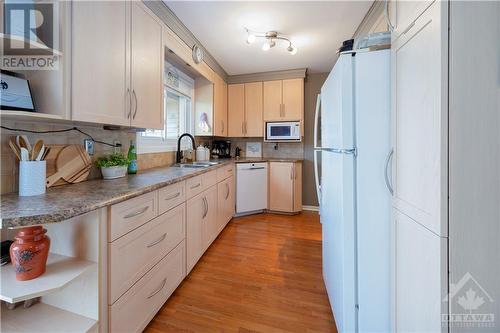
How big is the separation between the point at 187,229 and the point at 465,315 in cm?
170

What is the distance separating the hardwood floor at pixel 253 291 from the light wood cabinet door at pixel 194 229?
132mm

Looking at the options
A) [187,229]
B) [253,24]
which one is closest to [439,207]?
[187,229]

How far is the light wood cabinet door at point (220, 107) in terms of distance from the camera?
345 centimetres

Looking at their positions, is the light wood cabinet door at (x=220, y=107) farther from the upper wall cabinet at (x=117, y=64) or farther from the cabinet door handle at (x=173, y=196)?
the cabinet door handle at (x=173, y=196)

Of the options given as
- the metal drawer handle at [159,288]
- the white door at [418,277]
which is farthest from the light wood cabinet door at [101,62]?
the white door at [418,277]

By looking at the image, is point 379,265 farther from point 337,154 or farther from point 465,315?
point 337,154

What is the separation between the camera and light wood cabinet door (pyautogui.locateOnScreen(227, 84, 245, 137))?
12.8 ft

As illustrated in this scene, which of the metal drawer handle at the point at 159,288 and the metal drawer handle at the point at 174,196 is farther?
the metal drawer handle at the point at 174,196

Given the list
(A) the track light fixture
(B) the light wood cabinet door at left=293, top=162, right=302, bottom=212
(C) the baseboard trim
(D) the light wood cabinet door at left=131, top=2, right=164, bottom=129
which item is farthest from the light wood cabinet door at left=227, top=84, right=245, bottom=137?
(D) the light wood cabinet door at left=131, top=2, right=164, bottom=129

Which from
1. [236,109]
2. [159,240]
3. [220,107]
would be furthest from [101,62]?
[236,109]

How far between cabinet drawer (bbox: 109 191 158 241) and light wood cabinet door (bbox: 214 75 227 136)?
228cm

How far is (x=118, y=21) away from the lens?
1402mm

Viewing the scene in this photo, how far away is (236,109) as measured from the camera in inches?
155
